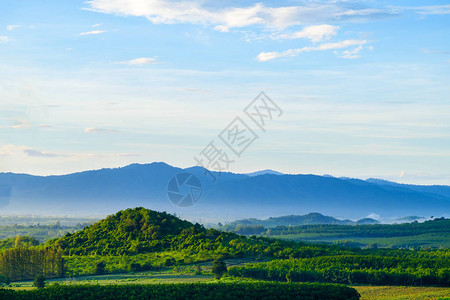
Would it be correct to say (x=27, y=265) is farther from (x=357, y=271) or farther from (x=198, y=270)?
(x=357, y=271)

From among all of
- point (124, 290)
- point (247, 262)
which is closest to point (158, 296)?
point (124, 290)

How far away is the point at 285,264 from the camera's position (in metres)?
86.9

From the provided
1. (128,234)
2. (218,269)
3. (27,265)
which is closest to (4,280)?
(27,265)

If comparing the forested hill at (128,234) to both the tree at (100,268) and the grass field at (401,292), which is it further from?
the grass field at (401,292)

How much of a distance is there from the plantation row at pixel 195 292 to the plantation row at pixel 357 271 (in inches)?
545

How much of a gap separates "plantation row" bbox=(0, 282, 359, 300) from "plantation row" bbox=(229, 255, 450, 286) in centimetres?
1384

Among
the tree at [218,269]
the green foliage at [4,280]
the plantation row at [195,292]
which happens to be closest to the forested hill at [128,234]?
the green foliage at [4,280]

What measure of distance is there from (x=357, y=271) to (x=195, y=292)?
27.1 m

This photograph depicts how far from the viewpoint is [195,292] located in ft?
200

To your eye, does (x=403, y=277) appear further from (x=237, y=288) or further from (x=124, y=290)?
(x=124, y=290)

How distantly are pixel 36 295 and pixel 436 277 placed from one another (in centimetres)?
4885

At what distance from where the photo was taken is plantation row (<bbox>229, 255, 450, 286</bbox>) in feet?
252

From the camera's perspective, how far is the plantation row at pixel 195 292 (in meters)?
59.2

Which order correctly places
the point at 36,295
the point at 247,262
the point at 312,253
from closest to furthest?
the point at 36,295, the point at 247,262, the point at 312,253
